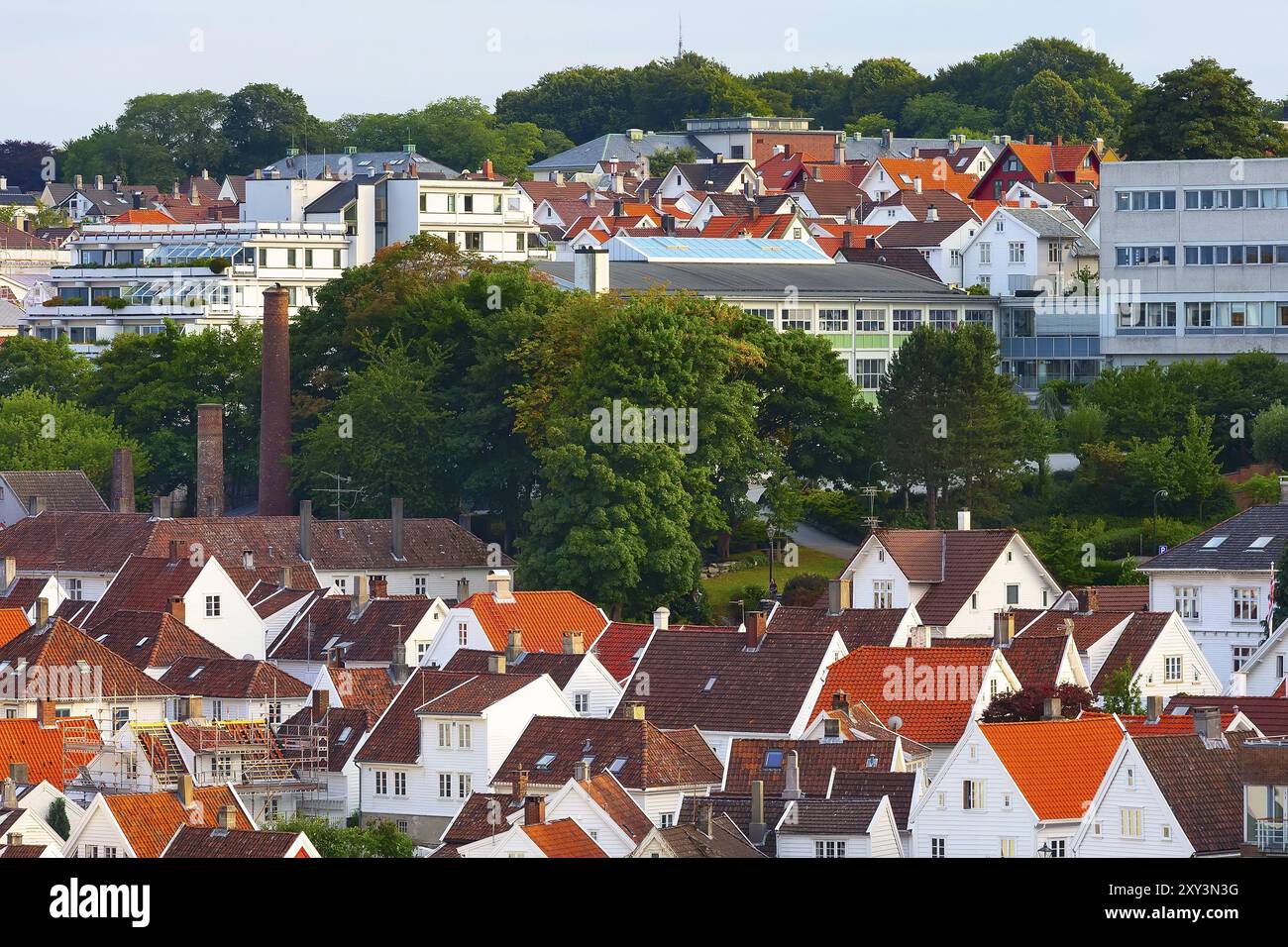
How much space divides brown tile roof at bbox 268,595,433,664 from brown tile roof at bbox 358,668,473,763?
9.67m

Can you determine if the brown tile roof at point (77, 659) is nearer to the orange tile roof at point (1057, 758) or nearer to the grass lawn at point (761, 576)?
the grass lawn at point (761, 576)

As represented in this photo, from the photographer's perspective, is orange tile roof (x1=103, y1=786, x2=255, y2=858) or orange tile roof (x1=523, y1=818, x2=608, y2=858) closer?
orange tile roof (x1=523, y1=818, x2=608, y2=858)

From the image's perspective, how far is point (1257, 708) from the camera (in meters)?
46.0

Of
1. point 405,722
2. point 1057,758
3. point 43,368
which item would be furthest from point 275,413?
point 1057,758

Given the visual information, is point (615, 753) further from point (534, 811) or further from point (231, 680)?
point (231, 680)

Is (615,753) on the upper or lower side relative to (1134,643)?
lower

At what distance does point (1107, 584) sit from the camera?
6662 centimetres

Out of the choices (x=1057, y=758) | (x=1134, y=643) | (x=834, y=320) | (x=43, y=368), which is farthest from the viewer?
(x=43, y=368)

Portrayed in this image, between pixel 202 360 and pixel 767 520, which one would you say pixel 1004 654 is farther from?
pixel 202 360

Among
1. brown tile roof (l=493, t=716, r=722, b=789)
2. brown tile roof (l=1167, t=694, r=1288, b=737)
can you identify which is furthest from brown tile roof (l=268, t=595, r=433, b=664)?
brown tile roof (l=1167, t=694, r=1288, b=737)

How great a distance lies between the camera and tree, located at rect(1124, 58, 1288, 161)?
→ 88.8m

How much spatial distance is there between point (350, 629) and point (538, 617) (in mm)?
5647

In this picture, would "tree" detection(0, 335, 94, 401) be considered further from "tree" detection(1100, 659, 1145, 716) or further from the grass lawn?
"tree" detection(1100, 659, 1145, 716)
